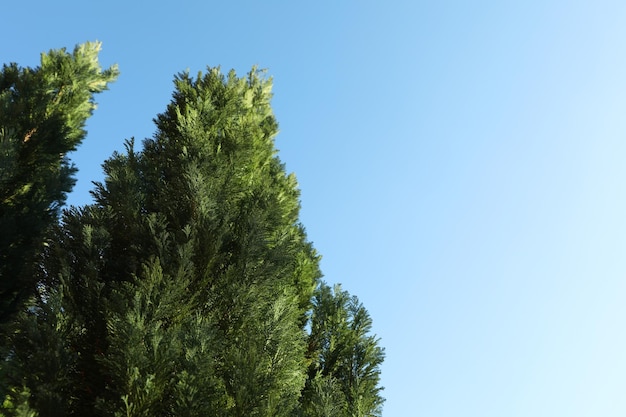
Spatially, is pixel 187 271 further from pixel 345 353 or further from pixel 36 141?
pixel 36 141

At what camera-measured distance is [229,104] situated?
8375 millimetres

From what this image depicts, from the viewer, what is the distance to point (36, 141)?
42.7 ft

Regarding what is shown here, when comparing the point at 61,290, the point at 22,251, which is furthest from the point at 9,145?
the point at 61,290

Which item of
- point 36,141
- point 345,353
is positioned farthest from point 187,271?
point 36,141

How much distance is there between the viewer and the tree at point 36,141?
1145 centimetres

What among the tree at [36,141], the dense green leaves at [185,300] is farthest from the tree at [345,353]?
the tree at [36,141]

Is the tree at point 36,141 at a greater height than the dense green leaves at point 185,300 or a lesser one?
greater

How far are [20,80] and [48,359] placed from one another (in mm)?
11404

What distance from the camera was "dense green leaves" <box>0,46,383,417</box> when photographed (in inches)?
204

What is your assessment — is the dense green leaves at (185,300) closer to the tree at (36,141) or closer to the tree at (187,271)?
the tree at (187,271)

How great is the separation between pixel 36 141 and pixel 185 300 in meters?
9.35

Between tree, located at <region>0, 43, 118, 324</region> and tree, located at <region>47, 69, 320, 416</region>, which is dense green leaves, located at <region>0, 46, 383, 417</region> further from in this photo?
tree, located at <region>0, 43, 118, 324</region>

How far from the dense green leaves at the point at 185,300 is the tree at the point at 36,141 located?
4866 mm

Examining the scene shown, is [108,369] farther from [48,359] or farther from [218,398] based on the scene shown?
[218,398]
